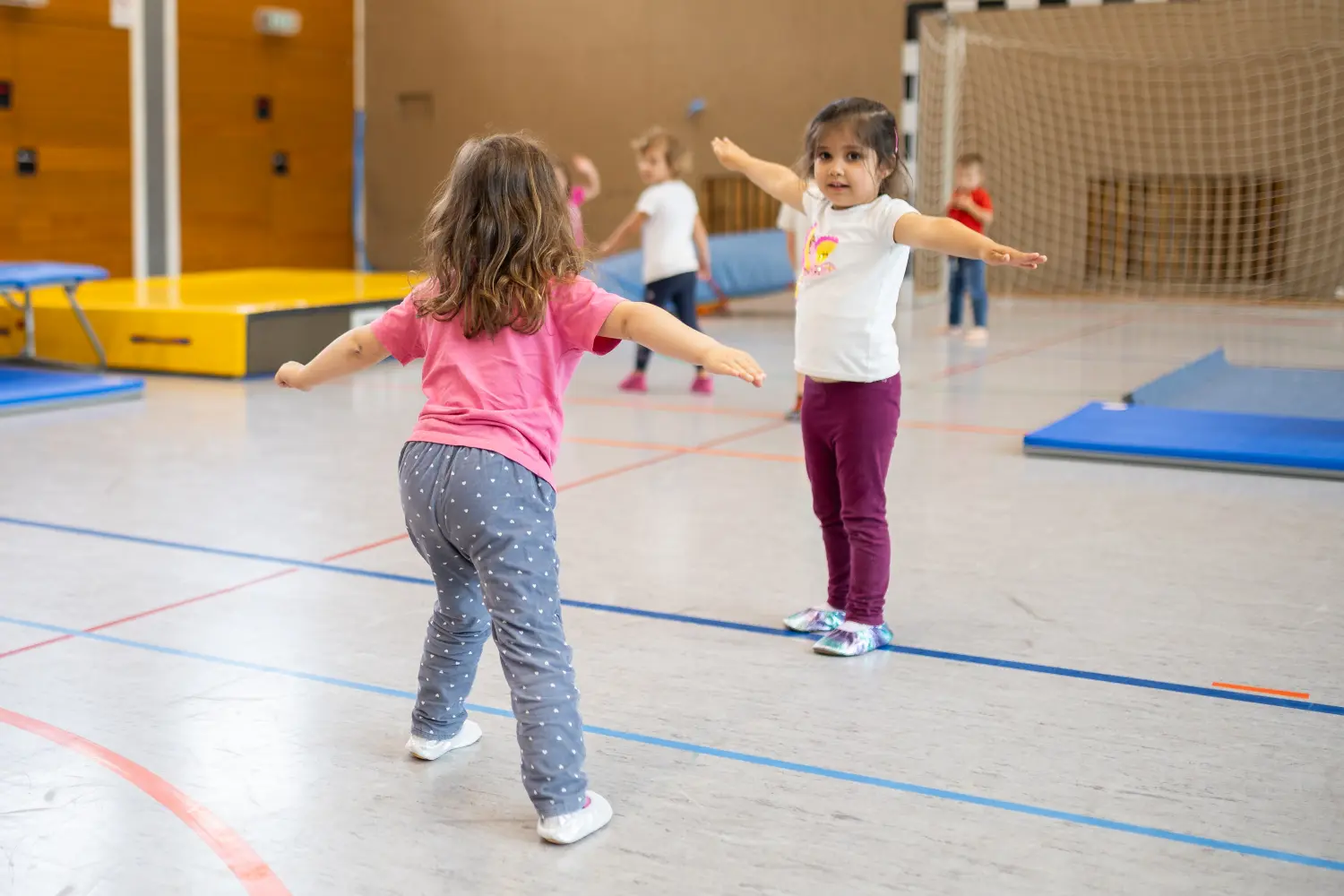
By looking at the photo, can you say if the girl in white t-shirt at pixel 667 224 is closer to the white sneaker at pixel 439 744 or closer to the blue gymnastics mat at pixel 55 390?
the blue gymnastics mat at pixel 55 390

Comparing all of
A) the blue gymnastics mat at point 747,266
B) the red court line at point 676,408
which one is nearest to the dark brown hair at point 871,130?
the red court line at point 676,408

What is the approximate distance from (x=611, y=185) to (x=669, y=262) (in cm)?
710

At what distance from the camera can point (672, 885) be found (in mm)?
1794

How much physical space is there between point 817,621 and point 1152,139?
9.42m

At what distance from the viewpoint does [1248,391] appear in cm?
616

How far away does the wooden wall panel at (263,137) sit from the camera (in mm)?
12070

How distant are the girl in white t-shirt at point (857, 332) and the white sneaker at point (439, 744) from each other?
793 millimetres

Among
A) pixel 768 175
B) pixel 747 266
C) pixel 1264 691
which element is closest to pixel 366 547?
pixel 768 175

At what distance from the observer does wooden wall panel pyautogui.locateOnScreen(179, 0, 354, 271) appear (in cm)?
1207

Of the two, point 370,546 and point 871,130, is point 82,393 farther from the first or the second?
point 871,130

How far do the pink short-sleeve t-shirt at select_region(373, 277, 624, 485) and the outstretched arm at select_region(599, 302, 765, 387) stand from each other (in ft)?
0.08

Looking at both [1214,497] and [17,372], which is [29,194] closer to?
[17,372]

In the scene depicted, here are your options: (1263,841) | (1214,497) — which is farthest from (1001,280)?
(1263,841)

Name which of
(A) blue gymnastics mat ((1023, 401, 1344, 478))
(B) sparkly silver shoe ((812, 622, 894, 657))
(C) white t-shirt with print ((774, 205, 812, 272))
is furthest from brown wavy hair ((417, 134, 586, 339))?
(C) white t-shirt with print ((774, 205, 812, 272))
